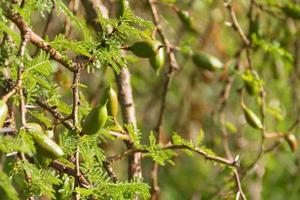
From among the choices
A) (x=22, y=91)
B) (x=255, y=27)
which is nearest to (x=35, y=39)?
(x=22, y=91)

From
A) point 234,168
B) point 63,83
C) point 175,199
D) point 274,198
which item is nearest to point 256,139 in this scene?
point 274,198

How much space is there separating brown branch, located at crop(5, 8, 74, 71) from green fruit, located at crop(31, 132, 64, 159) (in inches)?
5.3

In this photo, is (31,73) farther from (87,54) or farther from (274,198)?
(274,198)

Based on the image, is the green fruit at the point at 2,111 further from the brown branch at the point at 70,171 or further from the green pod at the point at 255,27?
the green pod at the point at 255,27

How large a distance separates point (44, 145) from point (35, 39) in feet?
0.54

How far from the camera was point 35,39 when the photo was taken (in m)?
1.05

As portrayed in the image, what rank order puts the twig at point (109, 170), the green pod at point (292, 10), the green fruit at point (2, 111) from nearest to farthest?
the green fruit at point (2, 111) → the twig at point (109, 170) → the green pod at point (292, 10)

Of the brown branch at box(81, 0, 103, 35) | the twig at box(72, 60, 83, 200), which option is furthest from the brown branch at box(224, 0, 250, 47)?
the twig at box(72, 60, 83, 200)

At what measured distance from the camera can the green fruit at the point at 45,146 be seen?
3.25ft

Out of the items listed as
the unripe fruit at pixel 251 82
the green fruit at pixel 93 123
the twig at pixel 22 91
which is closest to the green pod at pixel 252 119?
the unripe fruit at pixel 251 82

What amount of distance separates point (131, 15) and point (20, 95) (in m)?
0.23

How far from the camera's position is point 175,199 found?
3686 millimetres

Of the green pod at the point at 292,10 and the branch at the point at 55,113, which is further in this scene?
the green pod at the point at 292,10

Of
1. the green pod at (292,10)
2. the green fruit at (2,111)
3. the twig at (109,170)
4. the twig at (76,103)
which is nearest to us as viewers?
the green fruit at (2,111)
